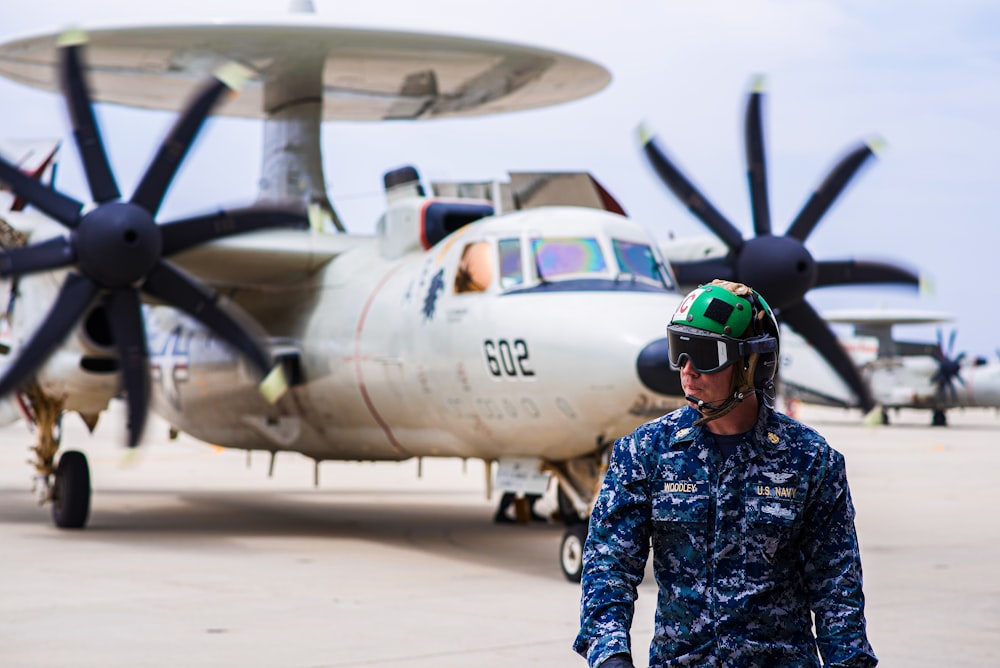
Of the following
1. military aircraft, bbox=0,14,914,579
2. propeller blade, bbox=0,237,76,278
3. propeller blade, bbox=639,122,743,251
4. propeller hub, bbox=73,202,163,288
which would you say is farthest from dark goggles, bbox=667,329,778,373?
propeller blade, bbox=639,122,743,251

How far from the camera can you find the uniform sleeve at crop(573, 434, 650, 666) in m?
2.88

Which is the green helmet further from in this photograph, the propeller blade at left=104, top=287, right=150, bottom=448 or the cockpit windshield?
the propeller blade at left=104, top=287, right=150, bottom=448

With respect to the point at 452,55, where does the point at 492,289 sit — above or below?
below

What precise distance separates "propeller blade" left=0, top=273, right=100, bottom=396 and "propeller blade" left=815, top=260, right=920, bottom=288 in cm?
840

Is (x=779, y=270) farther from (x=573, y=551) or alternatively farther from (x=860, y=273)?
(x=573, y=551)

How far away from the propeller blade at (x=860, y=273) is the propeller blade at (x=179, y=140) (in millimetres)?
7184

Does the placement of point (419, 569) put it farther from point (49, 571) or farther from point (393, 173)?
point (393, 173)

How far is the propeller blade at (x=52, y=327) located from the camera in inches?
490

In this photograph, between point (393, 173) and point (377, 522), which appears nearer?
point (393, 173)

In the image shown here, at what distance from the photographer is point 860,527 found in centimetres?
1512

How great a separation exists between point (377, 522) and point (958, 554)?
6.98 m

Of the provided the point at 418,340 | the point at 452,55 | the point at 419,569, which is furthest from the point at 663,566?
the point at 452,55

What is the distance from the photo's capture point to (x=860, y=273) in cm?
1539

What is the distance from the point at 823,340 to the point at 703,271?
1.67m
